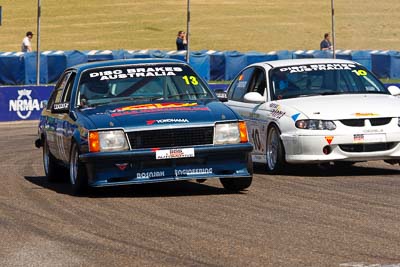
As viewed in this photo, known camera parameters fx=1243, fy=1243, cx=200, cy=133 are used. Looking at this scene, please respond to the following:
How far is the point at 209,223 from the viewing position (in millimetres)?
9914

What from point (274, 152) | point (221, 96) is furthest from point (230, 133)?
point (274, 152)

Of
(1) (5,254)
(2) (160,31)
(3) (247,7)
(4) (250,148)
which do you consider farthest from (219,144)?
(3) (247,7)

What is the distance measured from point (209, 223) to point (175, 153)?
6.32 feet

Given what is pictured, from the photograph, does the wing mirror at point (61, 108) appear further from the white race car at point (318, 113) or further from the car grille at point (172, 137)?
the white race car at point (318, 113)

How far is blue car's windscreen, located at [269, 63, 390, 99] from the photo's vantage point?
15.0 m

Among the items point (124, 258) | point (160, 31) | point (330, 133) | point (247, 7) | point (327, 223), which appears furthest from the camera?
point (247, 7)

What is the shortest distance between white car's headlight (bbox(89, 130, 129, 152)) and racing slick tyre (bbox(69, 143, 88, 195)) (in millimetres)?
311

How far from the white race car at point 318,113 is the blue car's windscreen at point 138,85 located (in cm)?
140

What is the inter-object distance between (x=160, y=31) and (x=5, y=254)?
2427 inches

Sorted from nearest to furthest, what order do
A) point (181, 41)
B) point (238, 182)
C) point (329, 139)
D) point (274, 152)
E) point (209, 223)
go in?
point (209, 223)
point (238, 182)
point (329, 139)
point (274, 152)
point (181, 41)

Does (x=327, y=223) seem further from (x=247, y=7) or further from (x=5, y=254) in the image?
(x=247, y=7)

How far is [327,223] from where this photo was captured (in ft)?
32.3

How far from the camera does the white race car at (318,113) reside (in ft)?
45.3

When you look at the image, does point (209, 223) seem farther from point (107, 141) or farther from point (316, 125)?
point (316, 125)
